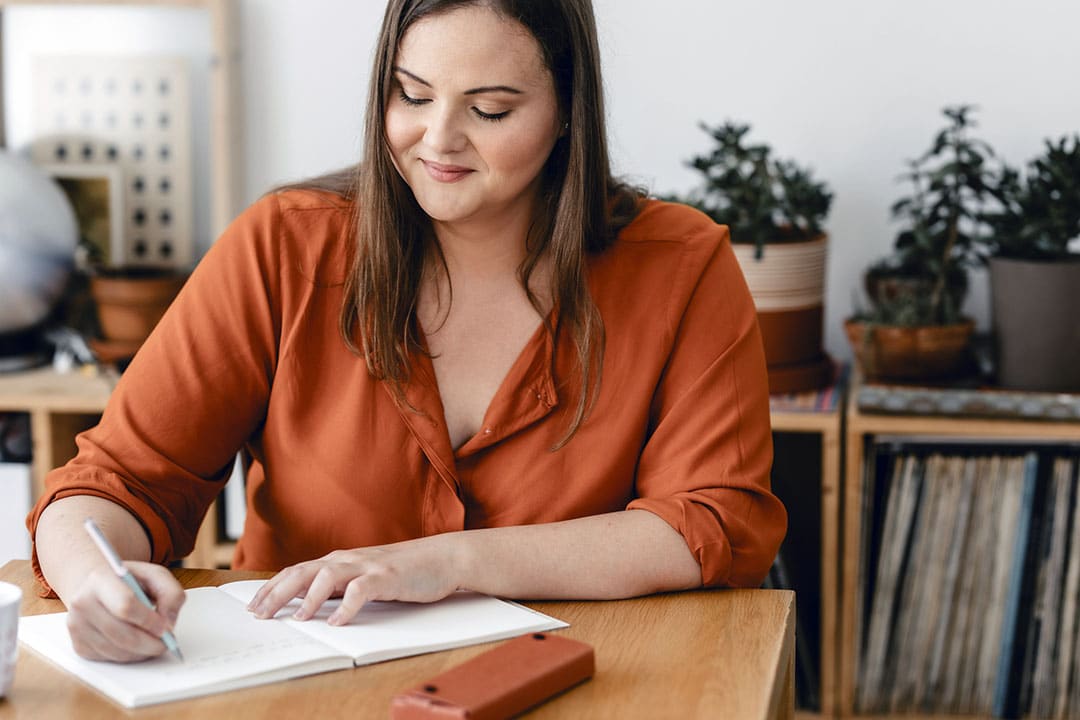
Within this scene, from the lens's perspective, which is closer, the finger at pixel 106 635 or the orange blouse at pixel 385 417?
the finger at pixel 106 635

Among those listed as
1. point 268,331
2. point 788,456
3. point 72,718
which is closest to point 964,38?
point 788,456

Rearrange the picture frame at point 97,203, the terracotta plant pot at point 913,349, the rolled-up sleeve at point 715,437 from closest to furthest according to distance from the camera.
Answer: the rolled-up sleeve at point 715,437
the terracotta plant pot at point 913,349
the picture frame at point 97,203

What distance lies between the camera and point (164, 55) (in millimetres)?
2525

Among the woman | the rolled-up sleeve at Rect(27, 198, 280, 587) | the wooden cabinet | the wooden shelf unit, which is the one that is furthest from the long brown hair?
the wooden cabinet

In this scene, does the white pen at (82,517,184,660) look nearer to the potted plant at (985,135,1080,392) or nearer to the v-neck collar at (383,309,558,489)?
the v-neck collar at (383,309,558,489)

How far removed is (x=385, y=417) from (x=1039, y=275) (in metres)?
1.09

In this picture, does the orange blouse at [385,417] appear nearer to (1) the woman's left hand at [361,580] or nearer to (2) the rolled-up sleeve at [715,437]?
(2) the rolled-up sleeve at [715,437]

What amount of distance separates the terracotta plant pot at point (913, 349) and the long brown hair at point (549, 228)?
0.72m

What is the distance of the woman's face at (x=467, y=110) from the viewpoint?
134 centimetres

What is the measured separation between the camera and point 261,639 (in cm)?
109

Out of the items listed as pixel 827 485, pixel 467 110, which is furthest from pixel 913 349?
pixel 467 110

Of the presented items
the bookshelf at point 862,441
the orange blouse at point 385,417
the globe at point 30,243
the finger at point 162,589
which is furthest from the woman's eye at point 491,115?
the globe at point 30,243

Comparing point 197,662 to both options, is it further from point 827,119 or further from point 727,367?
point 827,119

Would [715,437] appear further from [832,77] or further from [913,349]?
[832,77]
